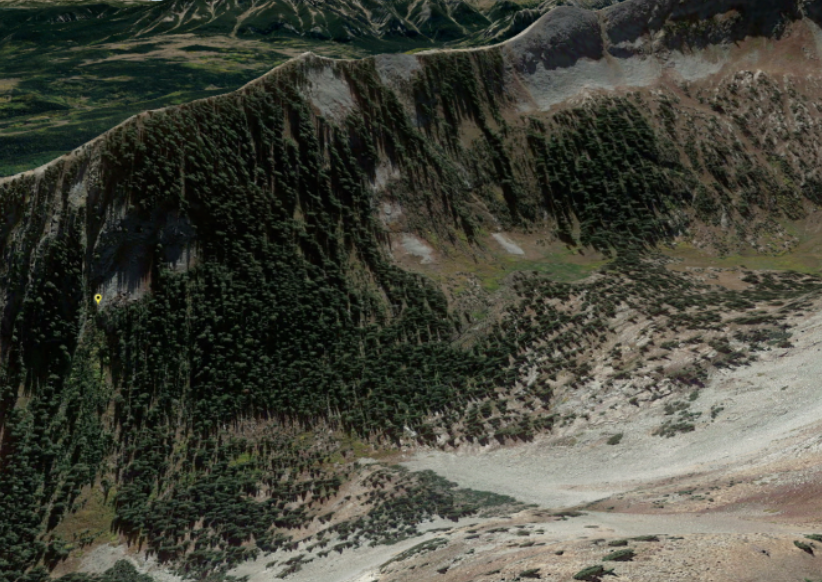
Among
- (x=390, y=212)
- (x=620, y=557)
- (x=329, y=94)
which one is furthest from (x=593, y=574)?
(x=329, y=94)

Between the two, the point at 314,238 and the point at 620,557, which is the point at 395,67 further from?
the point at 620,557

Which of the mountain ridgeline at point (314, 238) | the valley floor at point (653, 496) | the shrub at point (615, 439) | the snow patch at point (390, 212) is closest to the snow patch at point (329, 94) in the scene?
the mountain ridgeline at point (314, 238)

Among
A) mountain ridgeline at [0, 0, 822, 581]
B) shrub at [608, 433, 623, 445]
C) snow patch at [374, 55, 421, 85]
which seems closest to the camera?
shrub at [608, 433, 623, 445]

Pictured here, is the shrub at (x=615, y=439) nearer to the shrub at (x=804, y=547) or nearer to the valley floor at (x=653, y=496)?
the valley floor at (x=653, y=496)

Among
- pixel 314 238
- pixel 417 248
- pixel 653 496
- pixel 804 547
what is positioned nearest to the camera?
pixel 804 547

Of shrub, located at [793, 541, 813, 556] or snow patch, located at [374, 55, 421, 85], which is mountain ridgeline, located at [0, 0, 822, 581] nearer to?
snow patch, located at [374, 55, 421, 85]

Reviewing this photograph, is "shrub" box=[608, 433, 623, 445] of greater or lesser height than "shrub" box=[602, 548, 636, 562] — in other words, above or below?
below

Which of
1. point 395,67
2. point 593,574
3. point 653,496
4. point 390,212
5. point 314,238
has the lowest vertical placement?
point 653,496

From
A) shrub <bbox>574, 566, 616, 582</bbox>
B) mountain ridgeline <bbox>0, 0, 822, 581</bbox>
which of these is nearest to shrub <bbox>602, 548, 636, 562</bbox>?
shrub <bbox>574, 566, 616, 582</bbox>
